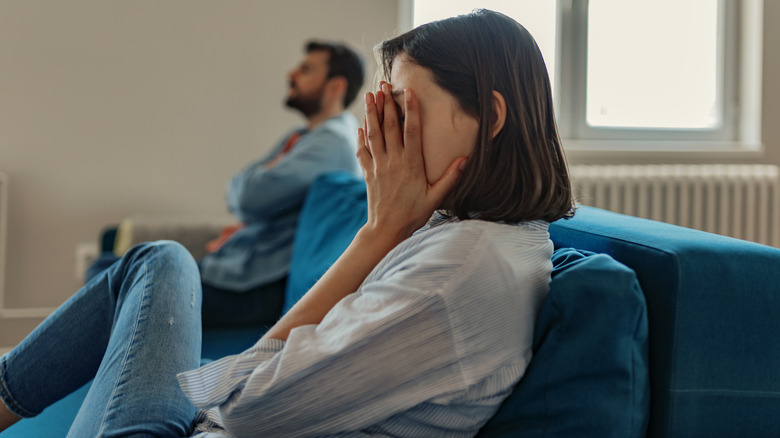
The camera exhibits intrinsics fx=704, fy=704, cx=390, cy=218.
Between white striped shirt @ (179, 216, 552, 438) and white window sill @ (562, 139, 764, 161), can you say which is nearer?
white striped shirt @ (179, 216, 552, 438)

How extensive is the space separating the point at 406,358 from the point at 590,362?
183 mm

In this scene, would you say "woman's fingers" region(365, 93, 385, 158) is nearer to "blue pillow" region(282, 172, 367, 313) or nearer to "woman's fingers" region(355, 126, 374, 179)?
"woman's fingers" region(355, 126, 374, 179)

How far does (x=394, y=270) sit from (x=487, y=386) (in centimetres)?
15

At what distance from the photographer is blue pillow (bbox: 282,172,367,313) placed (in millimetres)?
1659

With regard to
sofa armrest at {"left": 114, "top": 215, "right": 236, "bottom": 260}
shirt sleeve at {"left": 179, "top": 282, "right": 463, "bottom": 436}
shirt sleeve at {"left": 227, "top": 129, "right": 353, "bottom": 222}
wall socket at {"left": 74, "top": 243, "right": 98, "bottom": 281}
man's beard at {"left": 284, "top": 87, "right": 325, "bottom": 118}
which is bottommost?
wall socket at {"left": 74, "top": 243, "right": 98, "bottom": 281}

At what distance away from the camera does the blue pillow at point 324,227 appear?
1659 mm

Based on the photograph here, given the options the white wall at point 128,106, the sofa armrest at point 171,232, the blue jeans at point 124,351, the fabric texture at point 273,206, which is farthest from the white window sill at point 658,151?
the blue jeans at point 124,351

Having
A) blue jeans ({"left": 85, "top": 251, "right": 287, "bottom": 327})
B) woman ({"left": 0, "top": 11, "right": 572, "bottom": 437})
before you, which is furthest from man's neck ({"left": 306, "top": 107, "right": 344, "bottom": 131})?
woman ({"left": 0, "top": 11, "right": 572, "bottom": 437})

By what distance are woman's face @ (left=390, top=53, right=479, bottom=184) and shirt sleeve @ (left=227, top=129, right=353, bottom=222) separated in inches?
53.5

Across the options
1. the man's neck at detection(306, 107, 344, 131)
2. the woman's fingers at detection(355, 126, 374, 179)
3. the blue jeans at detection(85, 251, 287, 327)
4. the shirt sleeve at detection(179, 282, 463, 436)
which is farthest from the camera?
the man's neck at detection(306, 107, 344, 131)

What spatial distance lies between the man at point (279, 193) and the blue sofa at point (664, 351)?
142 centimetres

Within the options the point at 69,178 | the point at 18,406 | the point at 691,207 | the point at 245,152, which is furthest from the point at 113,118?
the point at 691,207

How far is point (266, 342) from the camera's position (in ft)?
2.48

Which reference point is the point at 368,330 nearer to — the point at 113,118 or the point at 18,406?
the point at 18,406
